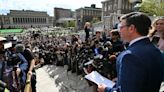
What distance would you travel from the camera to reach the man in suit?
7.17ft

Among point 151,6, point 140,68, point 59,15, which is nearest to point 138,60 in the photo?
point 140,68

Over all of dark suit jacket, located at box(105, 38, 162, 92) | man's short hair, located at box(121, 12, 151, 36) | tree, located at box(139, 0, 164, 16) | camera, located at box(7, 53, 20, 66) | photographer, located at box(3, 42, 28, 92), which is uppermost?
tree, located at box(139, 0, 164, 16)

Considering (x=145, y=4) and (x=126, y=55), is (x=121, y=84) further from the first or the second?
(x=145, y=4)

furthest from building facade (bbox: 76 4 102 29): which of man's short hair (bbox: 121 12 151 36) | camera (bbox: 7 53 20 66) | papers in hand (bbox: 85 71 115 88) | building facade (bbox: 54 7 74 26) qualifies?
man's short hair (bbox: 121 12 151 36)

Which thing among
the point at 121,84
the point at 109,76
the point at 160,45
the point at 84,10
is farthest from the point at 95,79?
the point at 84,10

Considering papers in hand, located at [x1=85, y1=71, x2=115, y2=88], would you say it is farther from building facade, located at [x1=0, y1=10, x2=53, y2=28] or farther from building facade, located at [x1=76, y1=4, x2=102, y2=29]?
building facade, located at [x1=0, y1=10, x2=53, y2=28]

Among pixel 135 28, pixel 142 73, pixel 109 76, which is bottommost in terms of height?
pixel 109 76

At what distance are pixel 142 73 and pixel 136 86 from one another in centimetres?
12

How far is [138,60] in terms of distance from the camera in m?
2.21

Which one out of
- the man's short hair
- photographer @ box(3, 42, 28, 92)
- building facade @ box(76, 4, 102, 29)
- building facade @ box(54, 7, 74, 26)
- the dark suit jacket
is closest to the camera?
the dark suit jacket

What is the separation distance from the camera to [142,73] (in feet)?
7.19

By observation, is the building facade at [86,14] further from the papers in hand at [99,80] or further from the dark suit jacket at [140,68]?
the dark suit jacket at [140,68]

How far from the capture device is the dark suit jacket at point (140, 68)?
7.16ft

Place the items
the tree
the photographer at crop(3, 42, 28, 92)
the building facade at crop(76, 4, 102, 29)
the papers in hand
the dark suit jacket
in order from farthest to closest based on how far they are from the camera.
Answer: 1. the building facade at crop(76, 4, 102, 29)
2. the tree
3. the photographer at crop(3, 42, 28, 92)
4. the papers in hand
5. the dark suit jacket
